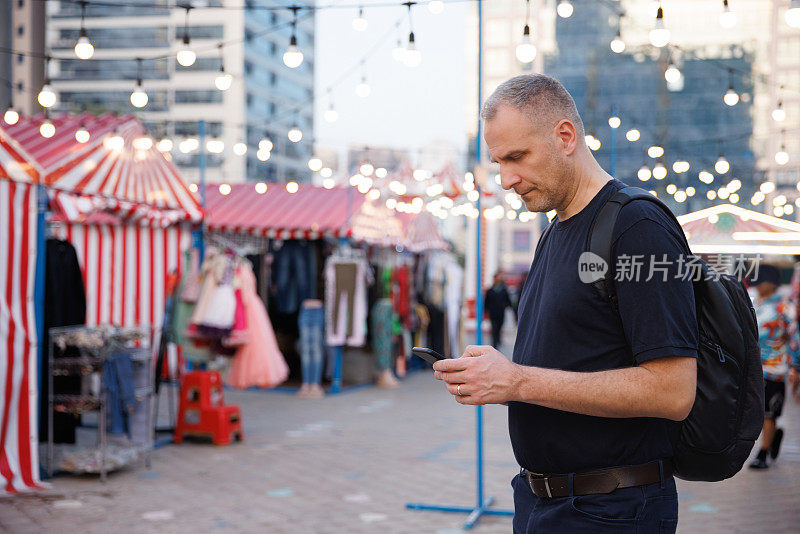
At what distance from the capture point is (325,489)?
6426mm

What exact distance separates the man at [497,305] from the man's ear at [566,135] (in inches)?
636

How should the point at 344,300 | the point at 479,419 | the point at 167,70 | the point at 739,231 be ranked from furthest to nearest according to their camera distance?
the point at 167,70 < the point at 344,300 < the point at 479,419 < the point at 739,231

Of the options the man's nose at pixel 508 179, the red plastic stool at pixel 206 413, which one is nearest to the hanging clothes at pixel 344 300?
the red plastic stool at pixel 206 413

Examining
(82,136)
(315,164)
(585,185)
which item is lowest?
(585,185)

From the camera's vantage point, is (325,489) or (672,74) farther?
(672,74)

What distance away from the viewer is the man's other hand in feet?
5.45

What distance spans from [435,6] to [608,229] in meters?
5.44

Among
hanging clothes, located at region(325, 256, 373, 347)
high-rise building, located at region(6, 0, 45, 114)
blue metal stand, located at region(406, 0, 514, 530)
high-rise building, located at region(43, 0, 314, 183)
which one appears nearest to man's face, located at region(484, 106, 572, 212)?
blue metal stand, located at region(406, 0, 514, 530)

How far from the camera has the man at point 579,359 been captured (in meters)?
1.60

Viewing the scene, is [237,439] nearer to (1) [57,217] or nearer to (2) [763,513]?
(1) [57,217]

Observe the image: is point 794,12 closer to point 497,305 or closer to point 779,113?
point 779,113

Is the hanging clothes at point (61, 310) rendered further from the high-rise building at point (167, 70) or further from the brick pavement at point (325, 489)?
the high-rise building at point (167, 70)

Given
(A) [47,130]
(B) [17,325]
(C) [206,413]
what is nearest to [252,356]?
(C) [206,413]

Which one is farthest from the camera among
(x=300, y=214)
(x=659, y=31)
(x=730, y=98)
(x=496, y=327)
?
(x=496, y=327)
